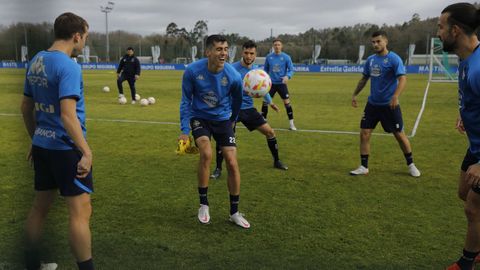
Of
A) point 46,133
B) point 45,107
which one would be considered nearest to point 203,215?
point 46,133

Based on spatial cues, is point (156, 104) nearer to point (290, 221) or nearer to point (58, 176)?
point (290, 221)

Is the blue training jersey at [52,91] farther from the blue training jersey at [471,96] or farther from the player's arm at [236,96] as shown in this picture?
the blue training jersey at [471,96]

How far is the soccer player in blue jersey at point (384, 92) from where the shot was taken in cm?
684

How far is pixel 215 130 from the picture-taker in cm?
510

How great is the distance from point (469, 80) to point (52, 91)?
3.00 meters

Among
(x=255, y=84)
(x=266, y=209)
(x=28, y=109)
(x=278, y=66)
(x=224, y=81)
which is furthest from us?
(x=278, y=66)

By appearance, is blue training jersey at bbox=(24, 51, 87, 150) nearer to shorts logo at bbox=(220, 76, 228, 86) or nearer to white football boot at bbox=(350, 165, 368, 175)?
Answer: shorts logo at bbox=(220, 76, 228, 86)

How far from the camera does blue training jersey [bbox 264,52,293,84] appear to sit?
459 inches

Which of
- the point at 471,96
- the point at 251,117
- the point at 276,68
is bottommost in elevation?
the point at 251,117

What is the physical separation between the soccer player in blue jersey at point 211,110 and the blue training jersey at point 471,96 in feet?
7.87

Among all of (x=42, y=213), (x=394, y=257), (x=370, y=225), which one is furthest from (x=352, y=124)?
(x=42, y=213)

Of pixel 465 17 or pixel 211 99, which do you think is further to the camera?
pixel 211 99

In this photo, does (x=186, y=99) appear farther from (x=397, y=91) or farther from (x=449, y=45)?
(x=397, y=91)

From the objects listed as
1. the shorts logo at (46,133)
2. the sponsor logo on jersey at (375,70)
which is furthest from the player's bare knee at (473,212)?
the sponsor logo on jersey at (375,70)
